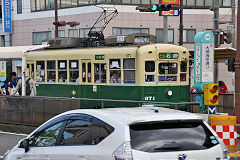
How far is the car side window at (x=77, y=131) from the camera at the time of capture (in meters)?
6.18

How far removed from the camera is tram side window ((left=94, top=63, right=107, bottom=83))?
1909cm

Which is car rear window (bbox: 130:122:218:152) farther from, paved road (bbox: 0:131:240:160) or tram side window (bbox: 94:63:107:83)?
tram side window (bbox: 94:63:107:83)

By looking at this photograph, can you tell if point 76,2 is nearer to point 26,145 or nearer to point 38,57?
point 38,57

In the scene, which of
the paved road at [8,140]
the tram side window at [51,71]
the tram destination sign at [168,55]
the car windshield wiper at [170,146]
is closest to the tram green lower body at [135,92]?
the tram destination sign at [168,55]

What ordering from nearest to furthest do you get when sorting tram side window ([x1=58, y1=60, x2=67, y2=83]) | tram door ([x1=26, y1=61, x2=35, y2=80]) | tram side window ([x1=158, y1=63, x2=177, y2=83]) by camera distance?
tram side window ([x1=158, y1=63, x2=177, y2=83]) → tram side window ([x1=58, y1=60, x2=67, y2=83]) → tram door ([x1=26, y1=61, x2=35, y2=80])

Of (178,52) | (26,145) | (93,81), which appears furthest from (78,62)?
(26,145)

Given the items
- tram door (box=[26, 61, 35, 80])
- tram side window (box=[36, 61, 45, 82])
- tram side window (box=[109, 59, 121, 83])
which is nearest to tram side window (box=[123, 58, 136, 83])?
tram side window (box=[109, 59, 121, 83])

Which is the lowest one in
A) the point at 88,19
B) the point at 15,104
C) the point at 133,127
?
the point at 15,104

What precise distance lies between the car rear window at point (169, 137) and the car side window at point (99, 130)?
35 centimetres

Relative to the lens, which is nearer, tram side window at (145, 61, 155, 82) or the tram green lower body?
the tram green lower body

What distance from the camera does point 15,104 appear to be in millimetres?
16188

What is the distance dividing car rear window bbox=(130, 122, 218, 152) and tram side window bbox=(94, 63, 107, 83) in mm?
13319

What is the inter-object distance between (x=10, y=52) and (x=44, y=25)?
23.7m

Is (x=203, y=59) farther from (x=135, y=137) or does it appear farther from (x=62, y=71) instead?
(x=62, y=71)
